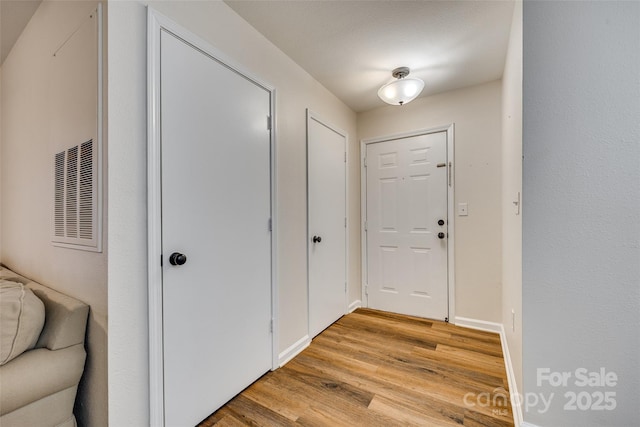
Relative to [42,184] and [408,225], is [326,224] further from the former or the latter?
[42,184]

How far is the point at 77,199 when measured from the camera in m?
1.28

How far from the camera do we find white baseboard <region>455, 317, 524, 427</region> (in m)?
1.40

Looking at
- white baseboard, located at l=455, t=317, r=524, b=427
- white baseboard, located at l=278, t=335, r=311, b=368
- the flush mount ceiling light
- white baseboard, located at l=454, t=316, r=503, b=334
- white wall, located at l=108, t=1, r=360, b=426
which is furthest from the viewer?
white baseboard, located at l=454, t=316, r=503, b=334

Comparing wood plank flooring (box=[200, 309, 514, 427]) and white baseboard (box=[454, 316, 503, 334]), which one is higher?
white baseboard (box=[454, 316, 503, 334])

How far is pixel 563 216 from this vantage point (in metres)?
1.24

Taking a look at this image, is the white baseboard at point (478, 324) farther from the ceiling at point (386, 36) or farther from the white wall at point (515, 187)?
the ceiling at point (386, 36)

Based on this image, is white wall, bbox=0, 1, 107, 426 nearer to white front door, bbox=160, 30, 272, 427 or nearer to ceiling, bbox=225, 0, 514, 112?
white front door, bbox=160, 30, 272, 427

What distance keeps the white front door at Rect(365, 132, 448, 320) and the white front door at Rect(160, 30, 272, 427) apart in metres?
1.60

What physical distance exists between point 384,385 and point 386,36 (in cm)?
240

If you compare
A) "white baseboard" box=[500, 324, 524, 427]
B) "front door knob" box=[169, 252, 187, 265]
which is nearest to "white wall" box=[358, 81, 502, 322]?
"white baseboard" box=[500, 324, 524, 427]

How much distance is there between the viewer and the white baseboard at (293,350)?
78.6 inches

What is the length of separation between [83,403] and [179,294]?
0.63 meters

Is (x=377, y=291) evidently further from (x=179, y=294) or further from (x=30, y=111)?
(x=30, y=111)

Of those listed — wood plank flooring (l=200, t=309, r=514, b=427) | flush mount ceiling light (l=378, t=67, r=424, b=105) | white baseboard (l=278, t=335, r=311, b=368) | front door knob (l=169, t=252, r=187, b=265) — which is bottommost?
wood plank flooring (l=200, t=309, r=514, b=427)
